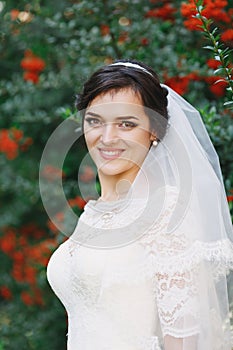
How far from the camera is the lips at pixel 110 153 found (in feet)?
8.46

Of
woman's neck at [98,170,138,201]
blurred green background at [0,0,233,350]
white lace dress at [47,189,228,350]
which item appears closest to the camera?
white lace dress at [47,189,228,350]

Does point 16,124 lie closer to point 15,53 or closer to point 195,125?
point 15,53

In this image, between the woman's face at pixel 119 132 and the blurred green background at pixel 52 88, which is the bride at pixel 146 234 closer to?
the woman's face at pixel 119 132

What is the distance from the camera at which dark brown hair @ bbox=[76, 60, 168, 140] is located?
2.56 m

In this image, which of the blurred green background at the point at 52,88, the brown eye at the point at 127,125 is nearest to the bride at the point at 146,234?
the brown eye at the point at 127,125

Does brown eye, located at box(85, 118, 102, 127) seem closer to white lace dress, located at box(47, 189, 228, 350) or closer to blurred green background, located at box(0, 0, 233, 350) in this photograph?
white lace dress, located at box(47, 189, 228, 350)

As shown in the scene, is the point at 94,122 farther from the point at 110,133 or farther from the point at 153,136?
the point at 153,136

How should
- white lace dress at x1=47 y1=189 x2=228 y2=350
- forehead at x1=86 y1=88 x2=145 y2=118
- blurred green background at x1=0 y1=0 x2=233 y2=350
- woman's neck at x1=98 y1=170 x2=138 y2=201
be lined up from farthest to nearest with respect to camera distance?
blurred green background at x1=0 y1=0 x2=233 y2=350 < woman's neck at x1=98 y1=170 x2=138 y2=201 < forehead at x1=86 y1=88 x2=145 y2=118 < white lace dress at x1=47 y1=189 x2=228 y2=350

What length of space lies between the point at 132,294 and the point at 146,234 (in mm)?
203

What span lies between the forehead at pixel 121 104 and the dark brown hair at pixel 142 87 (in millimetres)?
16

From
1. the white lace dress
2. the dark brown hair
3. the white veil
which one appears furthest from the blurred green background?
the white lace dress

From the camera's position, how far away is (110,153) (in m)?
2.59

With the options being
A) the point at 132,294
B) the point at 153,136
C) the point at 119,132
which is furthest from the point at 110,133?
the point at 132,294

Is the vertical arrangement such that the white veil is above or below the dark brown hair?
below
